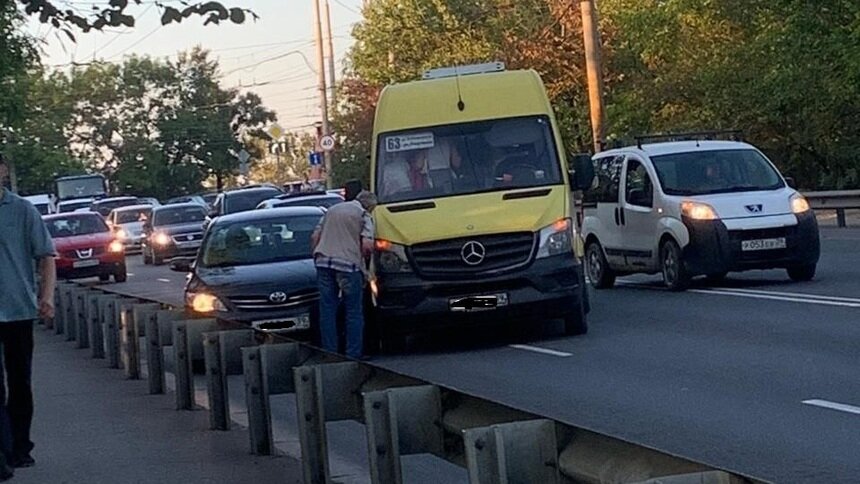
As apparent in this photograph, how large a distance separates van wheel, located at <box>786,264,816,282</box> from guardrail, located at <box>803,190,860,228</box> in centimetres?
1011

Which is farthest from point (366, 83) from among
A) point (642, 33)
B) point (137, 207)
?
point (642, 33)

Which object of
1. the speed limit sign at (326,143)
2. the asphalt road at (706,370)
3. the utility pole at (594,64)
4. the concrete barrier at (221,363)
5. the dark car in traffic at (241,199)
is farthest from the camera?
the speed limit sign at (326,143)

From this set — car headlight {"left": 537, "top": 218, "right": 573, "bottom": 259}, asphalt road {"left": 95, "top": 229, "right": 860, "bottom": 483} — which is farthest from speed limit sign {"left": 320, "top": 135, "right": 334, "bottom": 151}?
car headlight {"left": 537, "top": 218, "right": 573, "bottom": 259}

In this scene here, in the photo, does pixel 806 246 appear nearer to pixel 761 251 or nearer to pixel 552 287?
pixel 761 251

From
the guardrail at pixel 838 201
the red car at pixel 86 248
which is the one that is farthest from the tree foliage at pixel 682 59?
the red car at pixel 86 248

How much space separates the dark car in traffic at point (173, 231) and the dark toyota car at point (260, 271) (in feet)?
82.4

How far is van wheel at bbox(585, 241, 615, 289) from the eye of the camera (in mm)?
22031

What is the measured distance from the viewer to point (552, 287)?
15.6m

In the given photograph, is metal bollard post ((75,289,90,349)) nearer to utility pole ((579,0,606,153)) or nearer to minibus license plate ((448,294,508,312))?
minibus license plate ((448,294,508,312))

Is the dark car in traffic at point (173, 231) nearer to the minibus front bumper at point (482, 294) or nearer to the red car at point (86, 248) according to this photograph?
the red car at point (86, 248)

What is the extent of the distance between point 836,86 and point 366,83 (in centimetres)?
3062

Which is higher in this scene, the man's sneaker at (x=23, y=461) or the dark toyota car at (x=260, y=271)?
the dark toyota car at (x=260, y=271)

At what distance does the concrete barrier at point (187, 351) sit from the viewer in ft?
40.1

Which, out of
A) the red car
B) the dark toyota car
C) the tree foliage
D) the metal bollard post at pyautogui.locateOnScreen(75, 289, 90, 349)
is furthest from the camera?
the tree foliage
